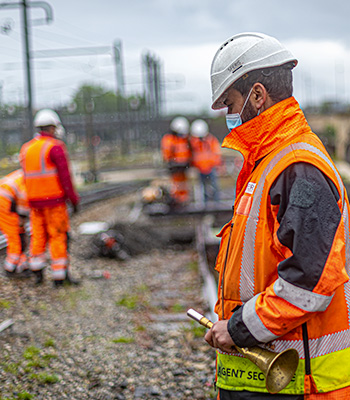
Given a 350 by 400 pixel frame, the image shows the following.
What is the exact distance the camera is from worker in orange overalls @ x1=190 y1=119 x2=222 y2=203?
13.0 m

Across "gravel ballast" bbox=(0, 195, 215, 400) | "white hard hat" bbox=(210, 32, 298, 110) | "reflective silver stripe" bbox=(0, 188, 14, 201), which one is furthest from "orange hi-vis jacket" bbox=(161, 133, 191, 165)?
"white hard hat" bbox=(210, 32, 298, 110)

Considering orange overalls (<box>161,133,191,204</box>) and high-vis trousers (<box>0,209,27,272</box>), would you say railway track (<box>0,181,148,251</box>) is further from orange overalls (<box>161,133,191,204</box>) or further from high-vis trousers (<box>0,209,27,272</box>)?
high-vis trousers (<box>0,209,27,272</box>)

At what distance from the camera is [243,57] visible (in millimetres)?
1952

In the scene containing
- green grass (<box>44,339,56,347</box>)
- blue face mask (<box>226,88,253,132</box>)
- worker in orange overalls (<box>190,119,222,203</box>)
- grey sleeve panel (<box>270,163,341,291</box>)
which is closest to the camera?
grey sleeve panel (<box>270,163,341,291</box>)

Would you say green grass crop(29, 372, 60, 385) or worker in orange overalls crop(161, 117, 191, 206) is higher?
worker in orange overalls crop(161, 117, 191, 206)

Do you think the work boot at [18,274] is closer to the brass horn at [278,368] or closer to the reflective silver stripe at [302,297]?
the brass horn at [278,368]

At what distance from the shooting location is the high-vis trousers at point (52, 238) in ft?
22.5

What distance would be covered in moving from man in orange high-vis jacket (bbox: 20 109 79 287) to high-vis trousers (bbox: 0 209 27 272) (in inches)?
6.6

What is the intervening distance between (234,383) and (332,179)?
87 cm

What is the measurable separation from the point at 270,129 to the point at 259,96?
13cm

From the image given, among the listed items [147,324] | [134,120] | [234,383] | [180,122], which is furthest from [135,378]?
[134,120]

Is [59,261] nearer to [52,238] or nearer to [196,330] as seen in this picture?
[52,238]

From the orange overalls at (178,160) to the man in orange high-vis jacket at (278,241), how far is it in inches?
457

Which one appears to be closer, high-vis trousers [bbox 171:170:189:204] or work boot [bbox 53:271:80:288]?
work boot [bbox 53:271:80:288]
